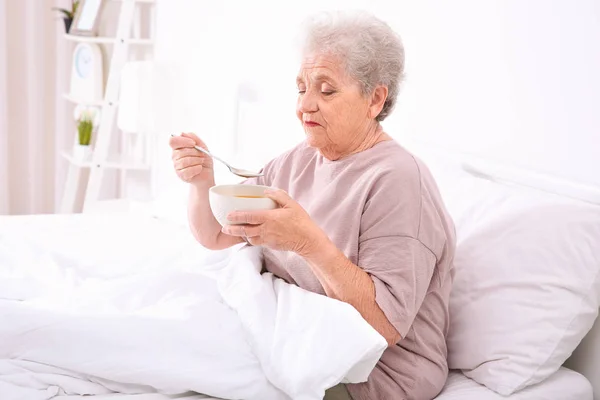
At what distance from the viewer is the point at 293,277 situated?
141 centimetres

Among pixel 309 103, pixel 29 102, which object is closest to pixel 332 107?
pixel 309 103

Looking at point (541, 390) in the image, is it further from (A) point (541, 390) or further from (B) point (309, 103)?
(B) point (309, 103)

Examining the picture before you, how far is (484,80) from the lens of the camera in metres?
1.75

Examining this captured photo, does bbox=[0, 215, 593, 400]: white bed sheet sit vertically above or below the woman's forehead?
below

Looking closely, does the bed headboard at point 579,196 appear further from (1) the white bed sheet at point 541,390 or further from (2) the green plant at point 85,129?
(2) the green plant at point 85,129

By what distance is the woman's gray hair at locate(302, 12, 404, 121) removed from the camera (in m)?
1.36

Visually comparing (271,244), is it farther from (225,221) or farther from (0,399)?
(0,399)

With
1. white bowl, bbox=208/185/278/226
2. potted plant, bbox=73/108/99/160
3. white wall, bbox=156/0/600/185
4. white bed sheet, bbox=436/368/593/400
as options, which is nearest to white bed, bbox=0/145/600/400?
white bed sheet, bbox=436/368/593/400

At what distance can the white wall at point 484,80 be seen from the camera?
1487 mm

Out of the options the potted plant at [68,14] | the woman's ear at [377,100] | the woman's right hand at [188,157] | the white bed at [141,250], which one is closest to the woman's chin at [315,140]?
the woman's ear at [377,100]

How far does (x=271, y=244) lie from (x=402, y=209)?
0.24 meters

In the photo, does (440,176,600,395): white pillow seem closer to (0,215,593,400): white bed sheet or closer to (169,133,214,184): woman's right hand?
(0,215,593,400): white bed sheet

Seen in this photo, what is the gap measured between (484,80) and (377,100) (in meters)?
0.45

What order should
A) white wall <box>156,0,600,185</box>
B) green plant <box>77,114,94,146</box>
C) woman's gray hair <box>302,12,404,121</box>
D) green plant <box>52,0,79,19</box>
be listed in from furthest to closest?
green plant <box>52,0,79,19</box>, green plant <box>77,114,94,146</box>, white wall <box>156,0,600,185</box>, woman's gray hair <box>302,12,404,121</box>
